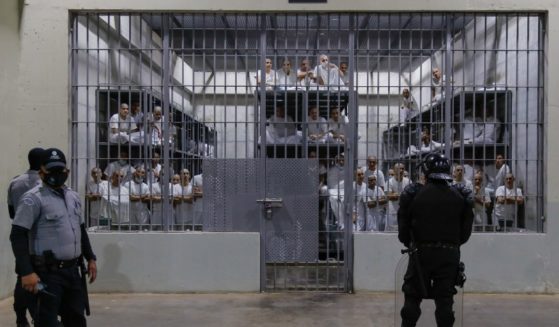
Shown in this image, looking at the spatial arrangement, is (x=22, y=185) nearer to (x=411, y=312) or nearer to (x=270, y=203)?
(x=270, y=203)

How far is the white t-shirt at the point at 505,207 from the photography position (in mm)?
8148

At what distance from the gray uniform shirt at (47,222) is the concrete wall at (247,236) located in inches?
129

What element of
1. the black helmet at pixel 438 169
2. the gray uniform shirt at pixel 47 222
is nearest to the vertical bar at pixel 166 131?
the gray uniform shirt at pixel 47 222

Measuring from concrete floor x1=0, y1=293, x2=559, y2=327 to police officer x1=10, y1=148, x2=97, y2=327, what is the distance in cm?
192

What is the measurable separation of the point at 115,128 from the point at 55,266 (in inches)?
148

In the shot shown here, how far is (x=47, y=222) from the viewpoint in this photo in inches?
185

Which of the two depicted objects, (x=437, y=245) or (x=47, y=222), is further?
(x=437, y=245)

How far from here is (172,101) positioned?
325 inches

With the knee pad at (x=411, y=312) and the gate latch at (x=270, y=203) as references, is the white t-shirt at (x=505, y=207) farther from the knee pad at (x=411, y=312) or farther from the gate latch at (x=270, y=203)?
the knee pad at (x=411, y=312)

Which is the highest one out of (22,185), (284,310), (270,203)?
(22,185)

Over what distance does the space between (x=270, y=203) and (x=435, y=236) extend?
318 centimetres

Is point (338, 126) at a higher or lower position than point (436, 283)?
higher

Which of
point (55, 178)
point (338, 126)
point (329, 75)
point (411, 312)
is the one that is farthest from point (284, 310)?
point (55, 178)

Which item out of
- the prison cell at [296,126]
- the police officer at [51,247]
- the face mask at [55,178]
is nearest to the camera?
the police officer at [51,247]
